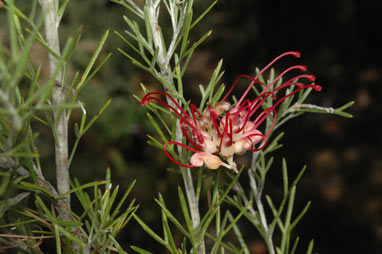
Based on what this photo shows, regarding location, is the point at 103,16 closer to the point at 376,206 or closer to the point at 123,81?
the point at 123,81

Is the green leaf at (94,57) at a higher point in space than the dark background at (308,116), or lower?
higher

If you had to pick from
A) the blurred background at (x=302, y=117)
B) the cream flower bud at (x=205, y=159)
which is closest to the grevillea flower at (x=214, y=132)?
the cream flower bud at (x=205, y=159)

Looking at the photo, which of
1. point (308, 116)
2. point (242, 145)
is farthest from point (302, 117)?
point (242, 145)

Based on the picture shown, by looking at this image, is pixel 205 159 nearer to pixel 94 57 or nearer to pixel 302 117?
pixel 94 57

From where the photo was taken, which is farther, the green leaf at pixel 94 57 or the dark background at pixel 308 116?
the dark background at pixel 308 116

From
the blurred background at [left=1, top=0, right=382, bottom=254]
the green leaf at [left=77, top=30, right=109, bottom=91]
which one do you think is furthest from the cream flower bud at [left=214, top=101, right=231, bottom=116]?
the blurred background at [left=1, top=0, right=382, bottom=254]

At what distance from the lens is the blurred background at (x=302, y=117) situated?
1718 millimetres

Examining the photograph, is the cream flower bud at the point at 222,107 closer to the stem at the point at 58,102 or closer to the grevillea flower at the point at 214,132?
the grevillea flower at the point at 214,132

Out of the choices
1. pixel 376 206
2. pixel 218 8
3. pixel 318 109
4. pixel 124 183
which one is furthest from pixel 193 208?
pixel 218 8

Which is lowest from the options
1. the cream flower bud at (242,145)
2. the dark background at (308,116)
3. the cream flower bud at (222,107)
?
the dark background at (308,116)

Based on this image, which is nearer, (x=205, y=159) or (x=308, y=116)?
(x=205, y=159)

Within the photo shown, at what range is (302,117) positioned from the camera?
2068mm

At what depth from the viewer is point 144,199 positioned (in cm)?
174

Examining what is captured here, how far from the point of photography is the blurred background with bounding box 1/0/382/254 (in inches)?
67.6
